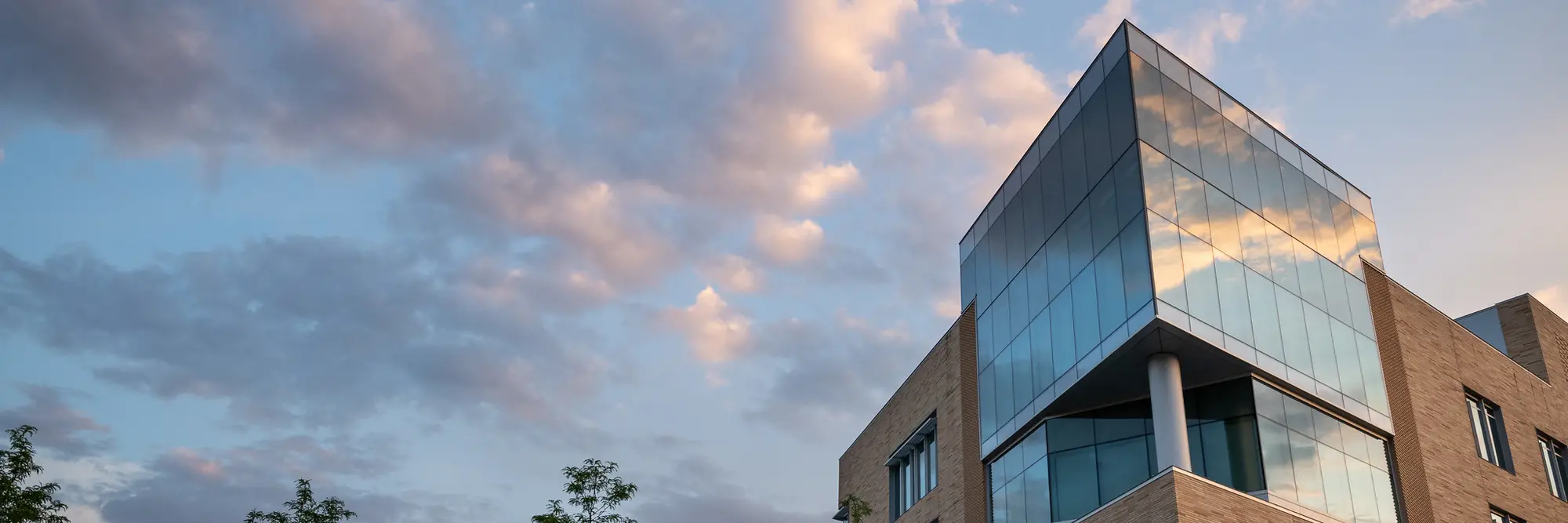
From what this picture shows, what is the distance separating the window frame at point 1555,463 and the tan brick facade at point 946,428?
18.0m

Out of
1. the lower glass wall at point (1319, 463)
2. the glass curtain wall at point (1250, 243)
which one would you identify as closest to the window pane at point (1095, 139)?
the glass curtain wall at point (1250, 243)

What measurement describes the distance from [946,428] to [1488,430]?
16.7 m

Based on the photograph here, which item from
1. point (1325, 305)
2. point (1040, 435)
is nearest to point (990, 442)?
point (1040, 435)

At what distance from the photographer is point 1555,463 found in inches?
1507

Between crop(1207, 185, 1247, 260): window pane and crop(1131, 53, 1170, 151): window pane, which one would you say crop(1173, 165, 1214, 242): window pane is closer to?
crop(1207, 185, 1247, 260): window pane

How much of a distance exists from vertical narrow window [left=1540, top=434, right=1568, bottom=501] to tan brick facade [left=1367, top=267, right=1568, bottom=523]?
1.06 feet

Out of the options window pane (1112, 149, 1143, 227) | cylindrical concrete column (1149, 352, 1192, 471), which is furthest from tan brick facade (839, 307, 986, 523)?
window pane (1112, 149, 1143, 227)

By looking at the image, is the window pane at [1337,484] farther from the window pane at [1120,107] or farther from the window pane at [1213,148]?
the window pane at [1120,107]

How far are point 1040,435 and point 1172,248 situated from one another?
7.29 m

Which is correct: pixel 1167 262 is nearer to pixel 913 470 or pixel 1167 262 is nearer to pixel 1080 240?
pixel 1080 240

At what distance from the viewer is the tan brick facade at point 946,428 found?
125 ft

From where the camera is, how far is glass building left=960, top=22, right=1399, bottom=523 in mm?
29469

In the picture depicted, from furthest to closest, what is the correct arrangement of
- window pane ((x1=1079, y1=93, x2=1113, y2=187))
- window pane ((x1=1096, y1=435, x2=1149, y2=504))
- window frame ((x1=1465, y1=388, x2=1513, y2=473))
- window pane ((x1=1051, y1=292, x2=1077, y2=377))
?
window frame ((x1=1465, y1=388, x2=1513, y2=473))
window pane ((x1=1079, y1=93, x2=1113, y2=187))
window pane ((x1=1051, y1=292, x2=1077, y2=377))
window pane ((x1=1096, y1=435, x2=1149, y2=504))

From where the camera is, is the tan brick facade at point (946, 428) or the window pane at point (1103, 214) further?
the tan brick facade at point (946, 428)
